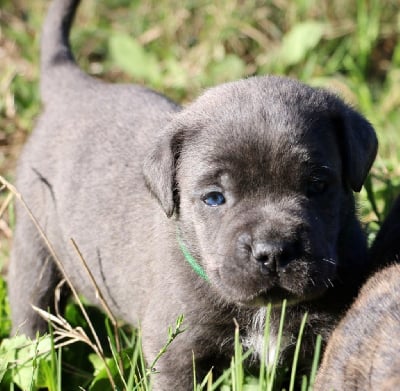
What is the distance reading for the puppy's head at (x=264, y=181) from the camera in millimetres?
3072

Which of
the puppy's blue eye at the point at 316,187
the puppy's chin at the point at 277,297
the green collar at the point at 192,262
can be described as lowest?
the green collar at the point at 192,262

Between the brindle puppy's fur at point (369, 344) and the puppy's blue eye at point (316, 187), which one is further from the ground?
the puppy's blue eye at point (316, 187)

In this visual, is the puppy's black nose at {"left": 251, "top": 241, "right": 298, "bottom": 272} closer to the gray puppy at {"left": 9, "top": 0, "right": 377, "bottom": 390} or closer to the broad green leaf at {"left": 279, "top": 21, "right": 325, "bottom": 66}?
the gray puppy at {"left": 9, "top": 0, "right": 377, "bottom": 390}

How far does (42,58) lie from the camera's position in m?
4.90

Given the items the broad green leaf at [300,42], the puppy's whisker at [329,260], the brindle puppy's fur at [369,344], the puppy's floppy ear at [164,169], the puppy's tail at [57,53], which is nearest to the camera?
the brindle puppy's fur at [369,344]

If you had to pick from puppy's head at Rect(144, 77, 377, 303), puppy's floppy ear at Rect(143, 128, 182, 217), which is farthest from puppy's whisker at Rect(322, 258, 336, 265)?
puppy's floppy ear at Rect(143, 128, 182, 217)

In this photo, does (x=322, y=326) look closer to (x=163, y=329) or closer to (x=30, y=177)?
(x=163, y=329)

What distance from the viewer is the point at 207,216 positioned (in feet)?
11.0

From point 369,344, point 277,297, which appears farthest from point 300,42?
point 369,344

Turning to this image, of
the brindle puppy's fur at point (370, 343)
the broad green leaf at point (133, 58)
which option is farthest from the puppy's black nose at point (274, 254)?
the broad green leaf at point (133, 58)

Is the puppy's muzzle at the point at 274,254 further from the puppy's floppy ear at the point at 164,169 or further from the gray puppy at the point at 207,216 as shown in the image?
the puppy's floppy ear at the point at 164,169

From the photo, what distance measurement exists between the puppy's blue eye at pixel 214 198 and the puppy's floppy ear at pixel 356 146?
504 millimetres

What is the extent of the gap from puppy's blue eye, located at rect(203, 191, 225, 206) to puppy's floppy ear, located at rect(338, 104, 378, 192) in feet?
1.65

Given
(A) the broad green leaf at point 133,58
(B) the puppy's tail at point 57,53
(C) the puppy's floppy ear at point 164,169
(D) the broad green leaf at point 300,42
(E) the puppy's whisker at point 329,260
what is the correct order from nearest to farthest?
(E) the puppy's whisker at point 329,260
(C) the puppy's floppy ear at point 164,169
(B) the puppy's tail at point 57,53
(D) the broad green leaf at point 300,42
(A) the broad green leaf at point 133,58
